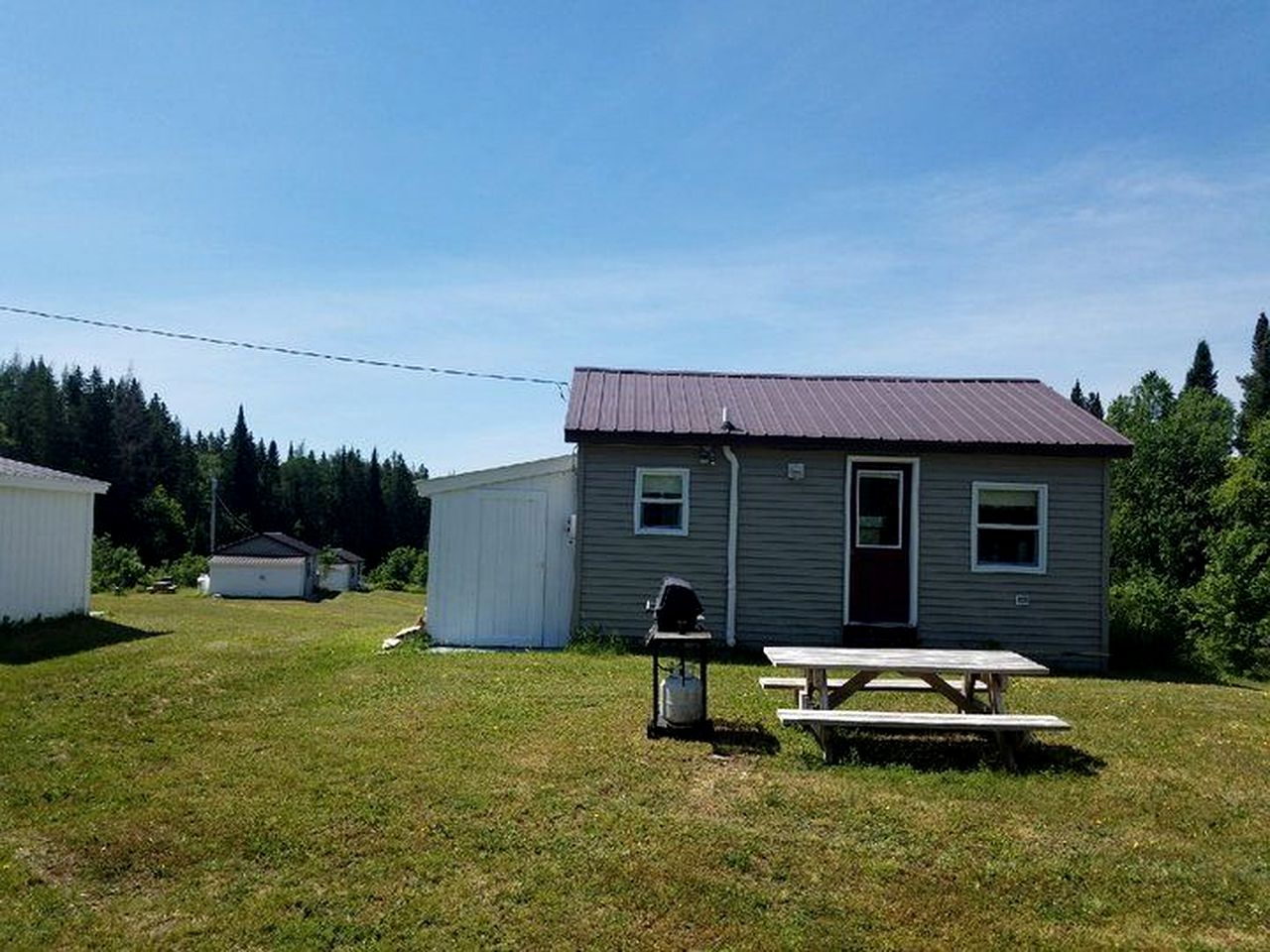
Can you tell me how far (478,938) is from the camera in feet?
13.6

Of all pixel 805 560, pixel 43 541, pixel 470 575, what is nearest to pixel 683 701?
pixel 805 560

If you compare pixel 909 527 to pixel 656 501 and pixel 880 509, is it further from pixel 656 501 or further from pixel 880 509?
pixel 656 501

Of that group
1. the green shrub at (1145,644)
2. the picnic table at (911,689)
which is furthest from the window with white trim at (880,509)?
the picnic table at (911,689)

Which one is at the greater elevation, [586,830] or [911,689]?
[911,689]

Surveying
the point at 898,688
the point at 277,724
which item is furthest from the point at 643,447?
the point at 277,724

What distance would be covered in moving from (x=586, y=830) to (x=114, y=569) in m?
37.8

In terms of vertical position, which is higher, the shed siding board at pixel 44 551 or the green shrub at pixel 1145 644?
the shed siding board at pixel 44 551

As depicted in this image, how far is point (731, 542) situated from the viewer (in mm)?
12984

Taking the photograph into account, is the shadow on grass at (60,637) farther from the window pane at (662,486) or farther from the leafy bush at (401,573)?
the leafy bush at (401,573)

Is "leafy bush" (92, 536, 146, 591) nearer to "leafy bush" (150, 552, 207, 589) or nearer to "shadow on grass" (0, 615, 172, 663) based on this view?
"leafy bush" (150, 552, 207, 589)

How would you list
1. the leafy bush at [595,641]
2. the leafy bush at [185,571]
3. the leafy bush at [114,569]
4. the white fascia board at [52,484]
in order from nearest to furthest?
the leafy bush at [595,641] → the white fascia board at [52,484] → the leafy bush at [114,569] → the leafy bush at [185,571]

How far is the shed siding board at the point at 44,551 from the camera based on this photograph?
13711mm

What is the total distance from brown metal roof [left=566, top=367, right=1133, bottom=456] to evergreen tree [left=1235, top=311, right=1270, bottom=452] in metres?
39.3

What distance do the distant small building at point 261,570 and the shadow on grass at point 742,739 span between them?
40510mm
